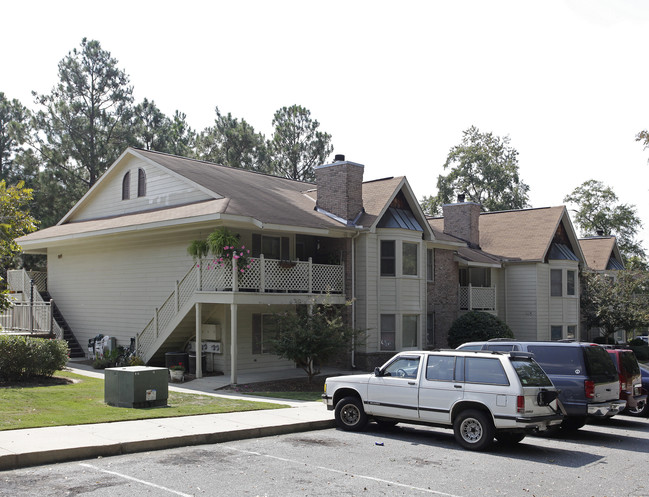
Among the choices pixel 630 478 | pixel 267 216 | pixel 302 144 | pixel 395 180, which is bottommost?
pixel 630 478

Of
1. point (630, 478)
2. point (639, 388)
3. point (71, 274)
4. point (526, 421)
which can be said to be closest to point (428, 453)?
point (526, 421)

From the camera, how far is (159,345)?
72.5 feet

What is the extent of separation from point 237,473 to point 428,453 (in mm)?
3483

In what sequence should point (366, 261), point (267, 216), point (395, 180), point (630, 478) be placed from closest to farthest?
point (630, 478) < point (267, 216) < point (366, 261) < point (395, 180)

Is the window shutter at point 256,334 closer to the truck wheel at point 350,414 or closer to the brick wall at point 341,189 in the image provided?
the brick wall at point 341,189

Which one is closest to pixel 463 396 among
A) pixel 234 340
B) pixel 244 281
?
pixel 234 340

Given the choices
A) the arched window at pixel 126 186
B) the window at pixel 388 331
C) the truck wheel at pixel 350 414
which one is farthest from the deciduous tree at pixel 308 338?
the arched window at pixel 126 186

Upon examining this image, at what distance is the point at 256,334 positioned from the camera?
23.0 m

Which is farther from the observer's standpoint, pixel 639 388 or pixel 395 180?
pixel 395 180

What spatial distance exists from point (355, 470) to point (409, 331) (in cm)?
1560

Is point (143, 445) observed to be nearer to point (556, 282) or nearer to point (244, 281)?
point (244, 281)

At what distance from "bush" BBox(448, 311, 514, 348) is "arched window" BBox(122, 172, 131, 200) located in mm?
14064

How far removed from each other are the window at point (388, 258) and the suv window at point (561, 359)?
10.2m

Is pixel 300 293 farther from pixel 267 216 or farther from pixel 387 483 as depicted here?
pixel 387 483
